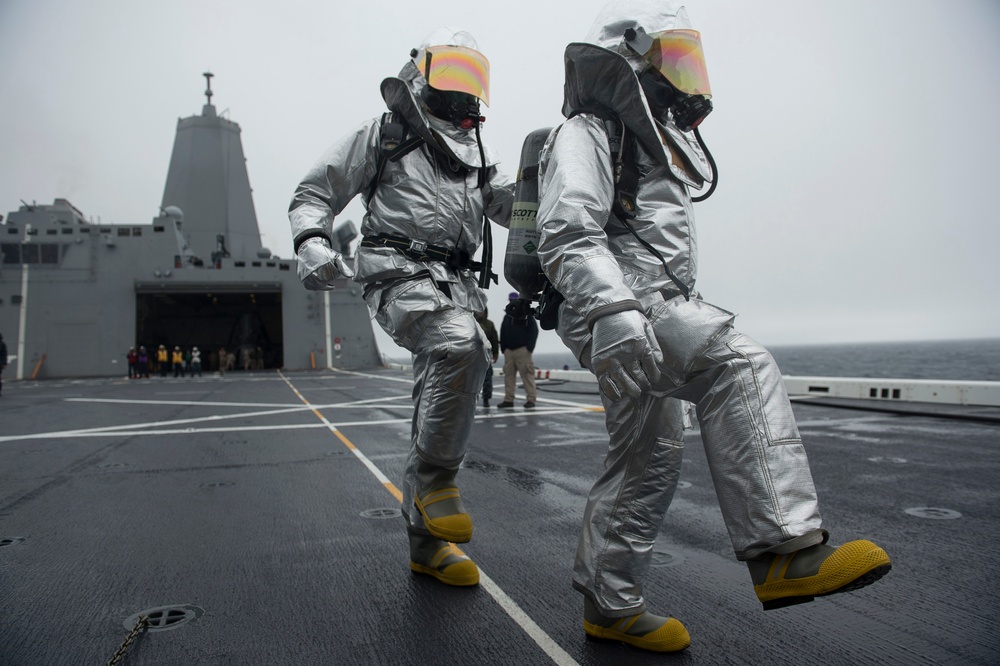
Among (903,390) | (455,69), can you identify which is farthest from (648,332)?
(903,390)

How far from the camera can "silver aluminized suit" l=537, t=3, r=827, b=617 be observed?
5.67ft

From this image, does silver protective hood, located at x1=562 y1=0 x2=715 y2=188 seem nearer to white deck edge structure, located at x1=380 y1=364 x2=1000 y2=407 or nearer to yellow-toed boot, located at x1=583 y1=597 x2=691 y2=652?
yellow-toed boot, located at x1=583 y1=597 x2=691 y2=652

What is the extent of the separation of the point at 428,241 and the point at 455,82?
732mm

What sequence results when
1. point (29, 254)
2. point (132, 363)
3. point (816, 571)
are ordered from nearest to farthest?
1. point (816, 571)
2. point (132, 363)
3. point (29, 254)

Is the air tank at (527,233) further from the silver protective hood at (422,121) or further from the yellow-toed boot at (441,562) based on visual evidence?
the yellow-toed boot at (441,562)

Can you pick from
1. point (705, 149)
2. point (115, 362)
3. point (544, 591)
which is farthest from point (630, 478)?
point (115, 362)

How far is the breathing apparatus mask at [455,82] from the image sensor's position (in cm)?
280

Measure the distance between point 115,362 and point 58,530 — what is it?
28.3 metres

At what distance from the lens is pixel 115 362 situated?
27531mm

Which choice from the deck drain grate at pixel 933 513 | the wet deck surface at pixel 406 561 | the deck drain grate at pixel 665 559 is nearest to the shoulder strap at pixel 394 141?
the wet deck surface at pixel 406 561

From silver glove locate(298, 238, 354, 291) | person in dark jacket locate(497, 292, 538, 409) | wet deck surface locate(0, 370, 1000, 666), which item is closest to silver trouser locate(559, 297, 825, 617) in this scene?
wet deck surface locate(0, 370, 1000, 666)

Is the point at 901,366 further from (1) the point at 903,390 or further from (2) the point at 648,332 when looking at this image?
(2) the point at 648,332

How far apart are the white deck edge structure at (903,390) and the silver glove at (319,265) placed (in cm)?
629

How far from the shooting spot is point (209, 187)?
35188 mm
